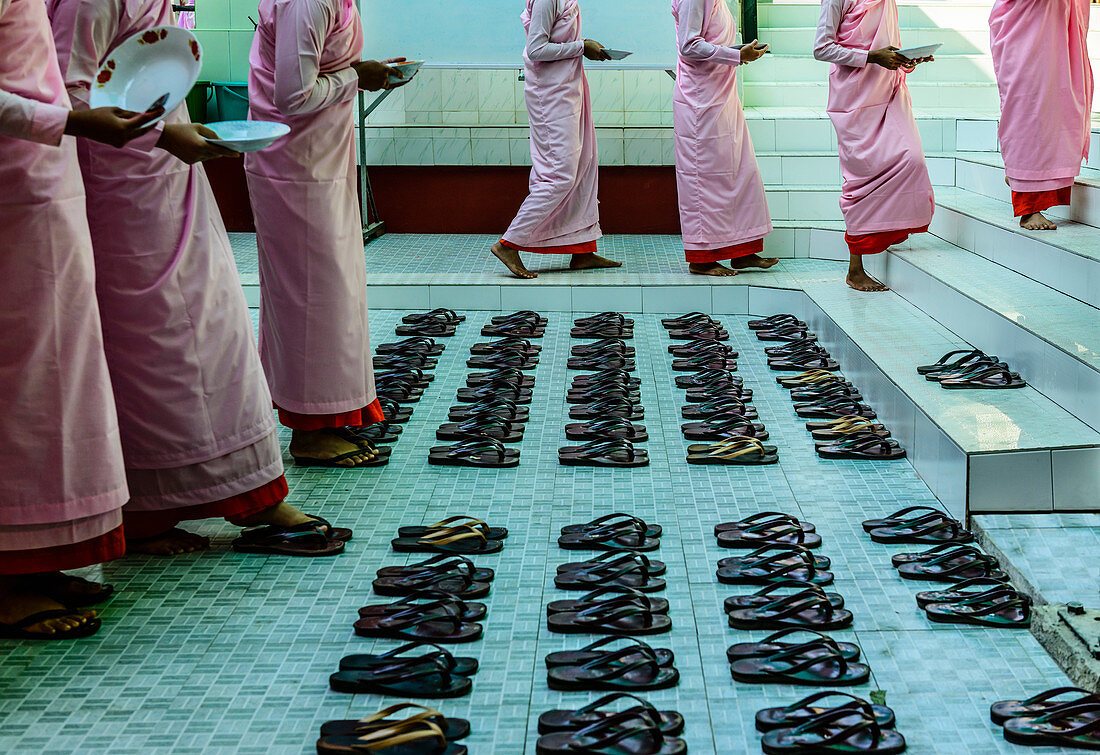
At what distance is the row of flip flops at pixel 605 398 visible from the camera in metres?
4.19

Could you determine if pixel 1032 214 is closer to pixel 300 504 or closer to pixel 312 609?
pixel 300 504

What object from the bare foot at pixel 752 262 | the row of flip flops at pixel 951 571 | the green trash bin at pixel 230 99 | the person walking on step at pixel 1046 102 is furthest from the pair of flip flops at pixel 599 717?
the green trash bin at pixel 230 99

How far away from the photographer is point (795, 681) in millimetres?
2574

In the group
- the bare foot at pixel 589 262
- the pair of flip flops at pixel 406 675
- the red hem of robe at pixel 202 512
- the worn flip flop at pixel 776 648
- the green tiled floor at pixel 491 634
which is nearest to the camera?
the green tiled floor at pixel 491 634

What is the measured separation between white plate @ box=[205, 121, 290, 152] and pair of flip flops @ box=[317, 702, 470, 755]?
52.2 inches

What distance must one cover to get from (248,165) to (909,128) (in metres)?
3.46

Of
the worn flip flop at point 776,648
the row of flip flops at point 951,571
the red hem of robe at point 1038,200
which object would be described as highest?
the red hem of robe at point 1038,200

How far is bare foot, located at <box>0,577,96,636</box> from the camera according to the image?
287 cm

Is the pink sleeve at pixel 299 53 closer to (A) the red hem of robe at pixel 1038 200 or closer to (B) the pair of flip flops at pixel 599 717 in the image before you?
(B) the pair of flip flops at pixel 599 717

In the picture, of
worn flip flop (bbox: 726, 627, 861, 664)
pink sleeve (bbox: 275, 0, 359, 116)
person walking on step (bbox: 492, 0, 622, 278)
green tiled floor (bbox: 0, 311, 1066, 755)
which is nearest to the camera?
green tiled floor (bbox: 0, 311, 1066, 755)

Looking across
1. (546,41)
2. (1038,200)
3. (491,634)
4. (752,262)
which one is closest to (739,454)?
(491,634)

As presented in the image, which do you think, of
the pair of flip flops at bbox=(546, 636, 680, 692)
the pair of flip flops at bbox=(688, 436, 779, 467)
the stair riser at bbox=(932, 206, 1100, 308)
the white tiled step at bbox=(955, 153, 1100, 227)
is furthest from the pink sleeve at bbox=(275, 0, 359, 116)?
the white tiled step at bbox=(955, 153, 1100, 227)

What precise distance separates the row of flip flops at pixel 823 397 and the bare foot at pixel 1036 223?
43.4 inches

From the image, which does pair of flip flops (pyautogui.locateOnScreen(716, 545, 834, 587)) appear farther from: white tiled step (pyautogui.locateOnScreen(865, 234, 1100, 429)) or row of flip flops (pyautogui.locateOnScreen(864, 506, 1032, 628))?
white tiled step (pyautogui.locateOnScreen(865, 234, 1100, 429))
